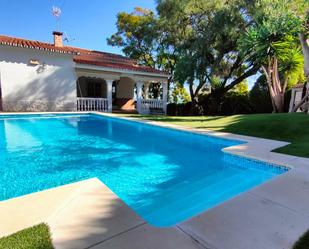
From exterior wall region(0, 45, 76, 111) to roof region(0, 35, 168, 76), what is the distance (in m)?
0.50

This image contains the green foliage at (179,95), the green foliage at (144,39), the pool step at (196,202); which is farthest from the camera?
the green foliage at (179,95)

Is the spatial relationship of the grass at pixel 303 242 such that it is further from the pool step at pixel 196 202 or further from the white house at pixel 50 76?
the white house at pixel 50 76

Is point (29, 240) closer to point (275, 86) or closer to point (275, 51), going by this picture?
point (275, 51)

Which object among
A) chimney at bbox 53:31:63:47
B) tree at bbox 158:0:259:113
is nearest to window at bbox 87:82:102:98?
chimney at bbox 53:31:63:47

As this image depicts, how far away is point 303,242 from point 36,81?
58.5 feet

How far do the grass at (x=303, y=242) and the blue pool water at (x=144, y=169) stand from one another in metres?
1.50

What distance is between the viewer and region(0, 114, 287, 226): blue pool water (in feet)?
12.9

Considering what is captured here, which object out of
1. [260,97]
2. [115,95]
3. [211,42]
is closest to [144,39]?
[115,95]

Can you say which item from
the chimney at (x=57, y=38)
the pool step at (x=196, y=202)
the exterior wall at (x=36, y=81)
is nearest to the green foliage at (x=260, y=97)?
the exterior wall at (x=36, y=81)

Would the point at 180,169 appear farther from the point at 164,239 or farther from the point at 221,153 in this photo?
the point at 164,239

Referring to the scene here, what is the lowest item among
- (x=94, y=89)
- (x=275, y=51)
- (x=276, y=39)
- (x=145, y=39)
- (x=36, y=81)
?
(x=94, y=89)

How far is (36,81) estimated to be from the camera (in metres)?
16.2

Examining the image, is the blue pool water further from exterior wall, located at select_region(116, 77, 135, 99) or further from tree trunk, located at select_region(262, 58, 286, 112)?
exterior wall, located at select_region(116, 77, 135, 99)

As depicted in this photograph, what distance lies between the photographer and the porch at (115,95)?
1848cm
